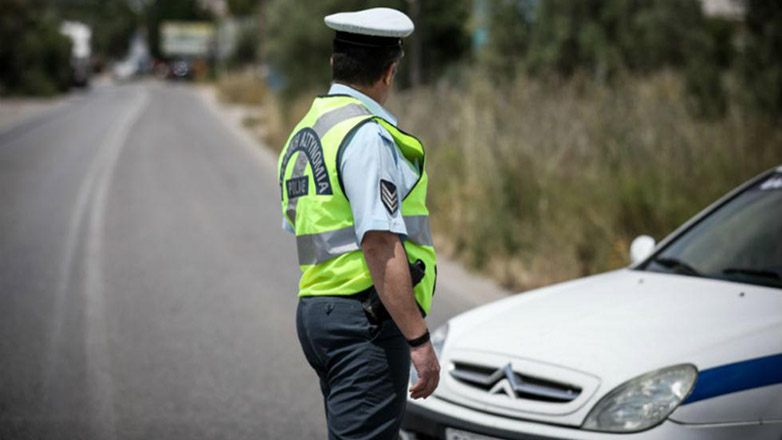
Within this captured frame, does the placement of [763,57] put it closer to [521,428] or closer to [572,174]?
[572,174]

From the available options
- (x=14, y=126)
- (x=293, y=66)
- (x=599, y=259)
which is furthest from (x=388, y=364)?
(x=14, y=126)

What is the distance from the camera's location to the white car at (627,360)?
3.54 m

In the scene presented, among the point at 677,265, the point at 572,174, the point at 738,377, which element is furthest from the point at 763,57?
the point at 738,377

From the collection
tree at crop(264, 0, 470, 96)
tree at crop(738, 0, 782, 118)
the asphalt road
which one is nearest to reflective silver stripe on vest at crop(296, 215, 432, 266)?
the asphalt road

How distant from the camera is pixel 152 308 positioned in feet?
26.7

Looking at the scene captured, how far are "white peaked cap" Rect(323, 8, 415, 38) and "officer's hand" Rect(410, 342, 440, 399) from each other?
855 mm

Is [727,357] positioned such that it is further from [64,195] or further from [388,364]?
[64,195]

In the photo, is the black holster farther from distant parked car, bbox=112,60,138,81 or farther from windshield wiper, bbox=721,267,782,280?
distant parked car, bbox=112,60,138,81

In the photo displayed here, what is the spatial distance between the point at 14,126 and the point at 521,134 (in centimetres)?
2198

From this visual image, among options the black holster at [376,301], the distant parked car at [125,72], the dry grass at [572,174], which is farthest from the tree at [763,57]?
the distant parked car at [125,72]

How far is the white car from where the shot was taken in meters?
3.54

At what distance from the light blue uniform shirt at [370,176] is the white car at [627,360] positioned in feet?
4.18

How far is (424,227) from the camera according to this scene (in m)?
2.97

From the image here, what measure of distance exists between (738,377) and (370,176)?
1.61 meters
